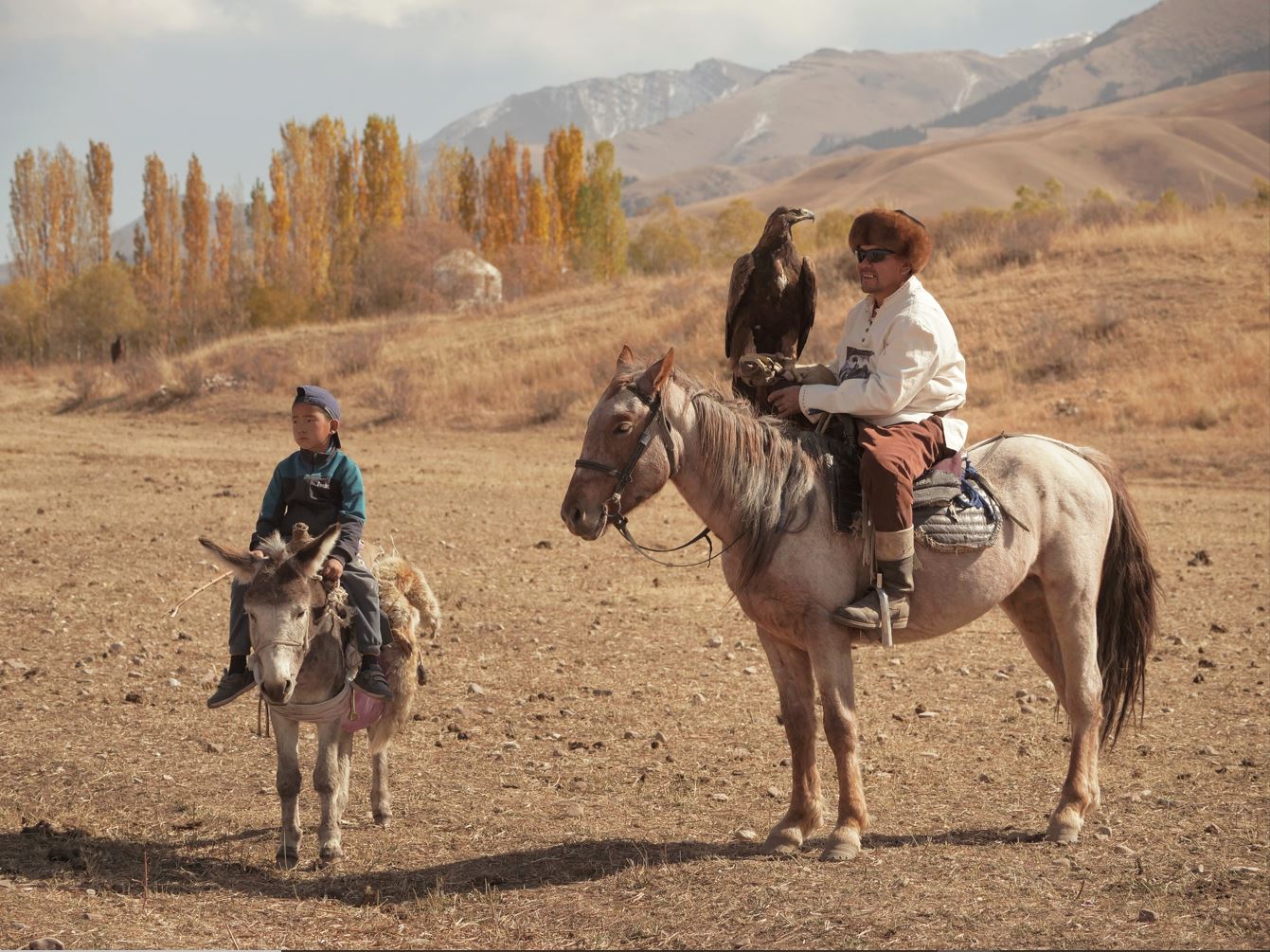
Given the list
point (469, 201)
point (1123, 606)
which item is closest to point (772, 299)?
point (1123, 606)

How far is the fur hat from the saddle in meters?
0.81

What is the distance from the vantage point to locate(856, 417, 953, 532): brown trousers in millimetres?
5008

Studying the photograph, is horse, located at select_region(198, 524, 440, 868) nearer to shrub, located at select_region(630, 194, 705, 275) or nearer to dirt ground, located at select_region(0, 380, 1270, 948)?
dirt ground, located at select_region(0, 380, 1270, 948)

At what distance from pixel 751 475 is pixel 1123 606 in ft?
7.39

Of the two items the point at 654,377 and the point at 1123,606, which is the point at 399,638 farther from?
the point at 1123,606

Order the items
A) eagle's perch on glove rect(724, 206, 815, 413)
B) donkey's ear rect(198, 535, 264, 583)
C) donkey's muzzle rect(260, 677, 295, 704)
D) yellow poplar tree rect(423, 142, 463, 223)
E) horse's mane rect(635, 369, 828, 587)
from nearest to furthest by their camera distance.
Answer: donkey's muzzle rect(260, 677, 295, 704) < donkey's ear rect(198, 535, 264, 583) < horse's mane rect(635, 369, 828, 587) < eagle's perch on glove rect(724, 206, 815, 413) < yellow poplar tree rect(423, 142, 463, 223)

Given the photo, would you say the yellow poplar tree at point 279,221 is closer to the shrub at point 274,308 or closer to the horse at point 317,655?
the shrub at point 274,308

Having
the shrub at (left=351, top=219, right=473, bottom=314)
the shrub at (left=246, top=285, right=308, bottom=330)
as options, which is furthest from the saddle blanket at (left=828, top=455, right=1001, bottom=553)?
the shrub at (left=246, top=285, right=308, bottom=330)

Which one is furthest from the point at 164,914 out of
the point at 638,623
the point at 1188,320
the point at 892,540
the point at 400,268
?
the point at 400,268

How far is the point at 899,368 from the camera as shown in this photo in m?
5.09

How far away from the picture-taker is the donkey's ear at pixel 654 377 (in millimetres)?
4934

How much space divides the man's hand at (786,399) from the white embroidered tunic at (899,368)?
52mm

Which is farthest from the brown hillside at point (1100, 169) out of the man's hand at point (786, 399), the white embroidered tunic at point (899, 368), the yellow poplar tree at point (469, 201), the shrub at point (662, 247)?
the man's hand at point (786, 399)

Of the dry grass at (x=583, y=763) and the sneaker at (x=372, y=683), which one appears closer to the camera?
the dry grass at (x=583, y=763)
